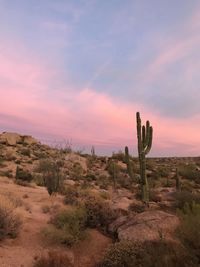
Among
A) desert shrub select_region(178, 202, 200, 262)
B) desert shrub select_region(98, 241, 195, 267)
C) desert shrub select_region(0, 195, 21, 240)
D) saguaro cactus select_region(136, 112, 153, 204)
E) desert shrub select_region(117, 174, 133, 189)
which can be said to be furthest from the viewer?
desert shrub select_region(117, 174, 133, 189)

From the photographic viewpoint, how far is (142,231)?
28.9ft

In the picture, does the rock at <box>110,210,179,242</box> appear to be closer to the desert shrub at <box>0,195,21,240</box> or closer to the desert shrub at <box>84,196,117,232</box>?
the desert shrub at <box>84,196,117,232</box>

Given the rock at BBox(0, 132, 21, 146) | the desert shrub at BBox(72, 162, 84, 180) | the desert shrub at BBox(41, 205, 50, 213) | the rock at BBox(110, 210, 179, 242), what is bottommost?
the rock at BBox(110, 210, 179, 242)

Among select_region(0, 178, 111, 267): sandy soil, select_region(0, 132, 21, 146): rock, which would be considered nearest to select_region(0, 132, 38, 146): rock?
select_region(0, 132, 21, 146): rock

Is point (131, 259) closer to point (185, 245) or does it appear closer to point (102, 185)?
point (185, 245)

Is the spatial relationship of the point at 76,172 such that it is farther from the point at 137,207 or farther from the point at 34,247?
the point at 34,247

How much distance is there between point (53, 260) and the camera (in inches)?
297

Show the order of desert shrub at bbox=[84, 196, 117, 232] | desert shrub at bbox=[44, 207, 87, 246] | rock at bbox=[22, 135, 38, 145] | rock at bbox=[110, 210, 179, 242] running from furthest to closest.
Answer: rock at bbox=[22, 135, 38, 145] → desert shrub at bbox=[84, 196, 117, 232] → desert shrub at bbox=[44, 207, 87, 246] → rock at bbox=[110, 210, 179, 242]

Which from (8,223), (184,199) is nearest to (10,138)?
(184,199)

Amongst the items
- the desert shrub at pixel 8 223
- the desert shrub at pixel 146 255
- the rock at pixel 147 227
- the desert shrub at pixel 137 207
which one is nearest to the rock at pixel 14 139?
the desert shrub at pixel 137 207

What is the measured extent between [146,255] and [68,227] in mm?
3608

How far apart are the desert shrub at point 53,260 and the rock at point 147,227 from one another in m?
1.75

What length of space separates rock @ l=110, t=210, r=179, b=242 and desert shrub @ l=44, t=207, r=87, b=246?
3.23 ft

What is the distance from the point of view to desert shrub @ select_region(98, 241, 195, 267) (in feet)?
19.9
